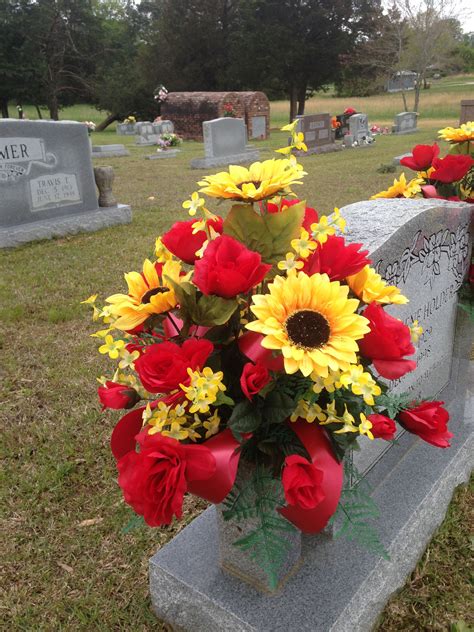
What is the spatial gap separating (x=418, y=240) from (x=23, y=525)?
2104 millimetres

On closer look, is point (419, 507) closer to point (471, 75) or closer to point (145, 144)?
point (145, 144)

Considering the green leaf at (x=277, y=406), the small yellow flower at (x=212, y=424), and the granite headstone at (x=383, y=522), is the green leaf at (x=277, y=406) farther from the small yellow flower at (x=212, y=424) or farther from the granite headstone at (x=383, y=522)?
the granite headstone at (x=383, y=522)

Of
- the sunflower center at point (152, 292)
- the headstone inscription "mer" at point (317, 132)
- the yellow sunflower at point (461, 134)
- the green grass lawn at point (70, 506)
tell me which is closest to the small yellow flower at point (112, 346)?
the sunflower center at point (152, 292)

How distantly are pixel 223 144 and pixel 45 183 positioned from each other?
869 centimetres

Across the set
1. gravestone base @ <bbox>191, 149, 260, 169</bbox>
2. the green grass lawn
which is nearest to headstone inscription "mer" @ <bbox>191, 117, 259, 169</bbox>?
gravestone base @ <bbox>191, 149, 260, 169</bbox>

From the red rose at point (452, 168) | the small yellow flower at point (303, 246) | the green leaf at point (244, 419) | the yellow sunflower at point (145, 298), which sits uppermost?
the small yellow flower at point (303, 246)

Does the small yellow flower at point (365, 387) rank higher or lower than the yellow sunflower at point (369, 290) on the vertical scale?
lower

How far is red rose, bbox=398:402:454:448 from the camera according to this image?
5.25 feet

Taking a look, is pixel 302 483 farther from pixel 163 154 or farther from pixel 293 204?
pixel 163 154

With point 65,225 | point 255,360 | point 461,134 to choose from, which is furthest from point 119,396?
point 65,225

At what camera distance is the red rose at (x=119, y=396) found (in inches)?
53.5

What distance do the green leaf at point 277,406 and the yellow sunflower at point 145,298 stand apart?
0.32 meters

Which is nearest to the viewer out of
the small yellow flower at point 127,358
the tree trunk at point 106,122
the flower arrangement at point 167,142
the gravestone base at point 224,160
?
the small yellow flower at point 127,358

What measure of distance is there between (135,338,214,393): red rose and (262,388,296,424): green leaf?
20cm
